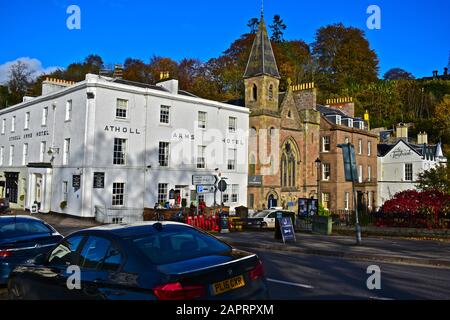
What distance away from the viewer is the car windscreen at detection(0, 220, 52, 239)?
908 centimetres

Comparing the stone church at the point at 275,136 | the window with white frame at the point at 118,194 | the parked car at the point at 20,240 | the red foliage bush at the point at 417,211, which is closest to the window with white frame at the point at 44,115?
the window with white frame at the point at 118,194

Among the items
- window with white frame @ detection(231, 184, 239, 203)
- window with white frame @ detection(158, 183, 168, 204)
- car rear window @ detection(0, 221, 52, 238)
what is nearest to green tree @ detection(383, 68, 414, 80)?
window with white frame @ detection(231, 184, 239, 203)

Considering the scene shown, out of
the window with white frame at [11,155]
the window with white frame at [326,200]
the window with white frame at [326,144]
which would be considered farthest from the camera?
the window with white frame at [326,144]

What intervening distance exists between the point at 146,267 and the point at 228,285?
3.32 ft

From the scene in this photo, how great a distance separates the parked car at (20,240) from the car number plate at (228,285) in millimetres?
4626

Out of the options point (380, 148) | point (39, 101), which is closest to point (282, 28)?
point (380, 148)

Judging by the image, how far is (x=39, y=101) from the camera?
3378 centimetres

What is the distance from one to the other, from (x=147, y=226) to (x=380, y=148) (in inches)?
2111

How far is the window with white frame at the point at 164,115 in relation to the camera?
104ft

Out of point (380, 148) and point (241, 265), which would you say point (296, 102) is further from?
point (241, 265)

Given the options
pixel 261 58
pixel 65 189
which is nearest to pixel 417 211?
pixel 65 189

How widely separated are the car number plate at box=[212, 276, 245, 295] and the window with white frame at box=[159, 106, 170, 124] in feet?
90.1

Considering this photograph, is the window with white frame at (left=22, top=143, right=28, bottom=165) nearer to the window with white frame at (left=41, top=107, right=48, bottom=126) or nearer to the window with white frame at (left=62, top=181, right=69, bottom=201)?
the window with white frame at (left=41, top=107, right=48, bottom=126)

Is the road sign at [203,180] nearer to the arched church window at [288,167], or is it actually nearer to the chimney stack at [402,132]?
the arched church window at [288,167]
